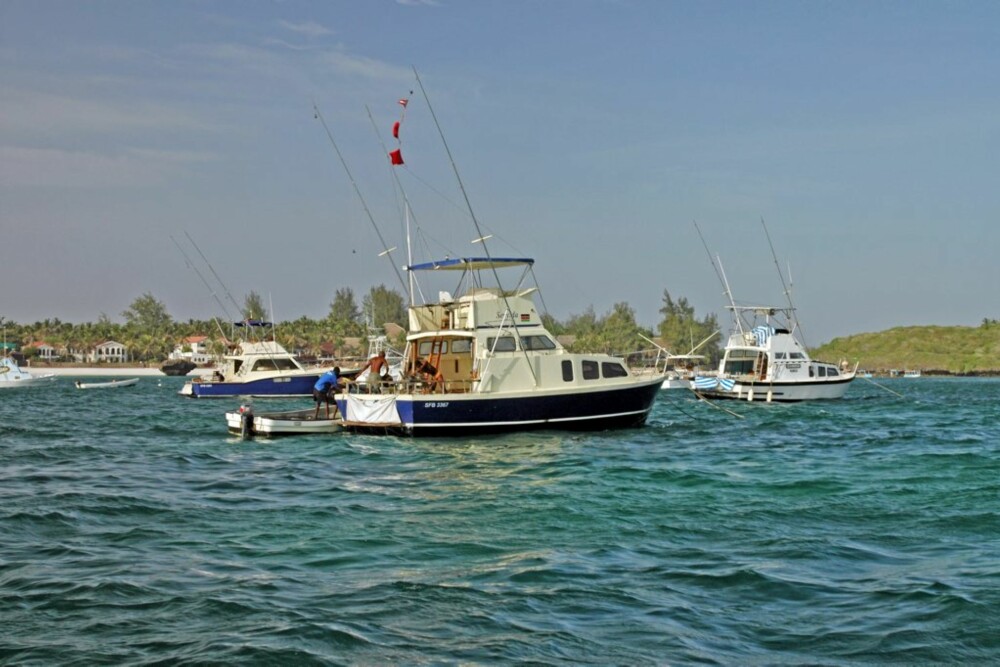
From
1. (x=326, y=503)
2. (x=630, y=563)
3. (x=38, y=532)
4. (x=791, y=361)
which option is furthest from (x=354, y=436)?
(x=791, y=361)

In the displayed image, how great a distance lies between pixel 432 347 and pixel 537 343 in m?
3.43

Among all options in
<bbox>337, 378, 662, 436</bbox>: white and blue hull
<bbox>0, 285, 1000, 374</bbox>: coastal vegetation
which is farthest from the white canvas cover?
<bbox>0, 285, 1000, 374</bbox>: coastal vegetation

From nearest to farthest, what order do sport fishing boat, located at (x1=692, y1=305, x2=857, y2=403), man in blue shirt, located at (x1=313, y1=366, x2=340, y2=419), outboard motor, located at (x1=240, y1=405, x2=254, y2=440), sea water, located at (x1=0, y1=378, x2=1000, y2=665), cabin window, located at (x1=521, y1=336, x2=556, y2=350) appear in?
sea water, located at (x1=0, y1=378, x2=1000, y2=665) < cabin window, located at (x1=521, y1=336, x2=556, y2=350) < outboard motor, located at (x1=240, y1=405, x2=254, y2=440) < man in blue shirt, located at (x1=313, y1=366, x2=340, y2=419) < sport fishing boat, located at (x1=692, y1=305, x2=857, y2=403)

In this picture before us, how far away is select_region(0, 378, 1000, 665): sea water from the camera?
948 centimetres

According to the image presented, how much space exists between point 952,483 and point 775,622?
40.0ft

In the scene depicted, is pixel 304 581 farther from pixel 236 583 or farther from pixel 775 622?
pixel 775 622

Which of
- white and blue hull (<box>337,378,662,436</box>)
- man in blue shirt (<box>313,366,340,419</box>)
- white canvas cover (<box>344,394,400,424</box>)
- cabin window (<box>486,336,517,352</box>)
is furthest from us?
man in blue shirt (<box>313,366,340,419</box>)

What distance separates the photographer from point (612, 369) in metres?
32.1

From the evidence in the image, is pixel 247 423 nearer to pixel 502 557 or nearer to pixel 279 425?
pixel 279 425

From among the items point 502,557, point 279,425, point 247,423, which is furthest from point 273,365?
point 502,557

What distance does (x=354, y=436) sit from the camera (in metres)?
30.5

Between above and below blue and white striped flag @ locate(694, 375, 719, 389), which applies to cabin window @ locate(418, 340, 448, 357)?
above

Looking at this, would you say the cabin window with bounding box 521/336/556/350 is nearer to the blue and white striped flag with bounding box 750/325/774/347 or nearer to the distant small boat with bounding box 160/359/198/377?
the blue and white striped flag with bounding box 750/325/774/347

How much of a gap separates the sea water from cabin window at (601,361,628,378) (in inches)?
200
